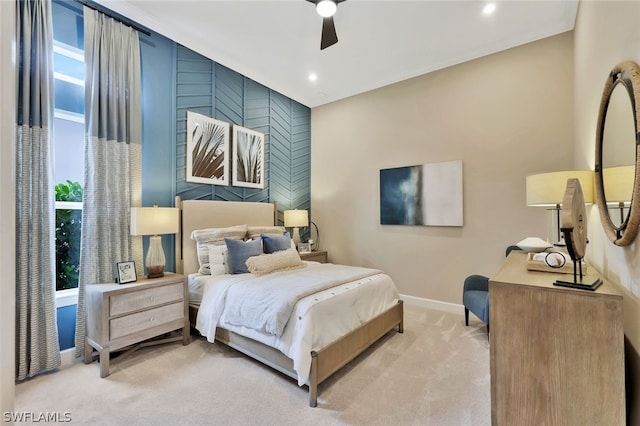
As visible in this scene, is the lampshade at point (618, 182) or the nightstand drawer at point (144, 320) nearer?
the lampshade at point (618, 182)

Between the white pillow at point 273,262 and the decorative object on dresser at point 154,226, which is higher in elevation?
the decorative object on dresser at point 154,226

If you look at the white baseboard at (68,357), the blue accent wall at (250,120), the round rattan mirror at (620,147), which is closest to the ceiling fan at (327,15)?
the blue accent wall at (250,120)

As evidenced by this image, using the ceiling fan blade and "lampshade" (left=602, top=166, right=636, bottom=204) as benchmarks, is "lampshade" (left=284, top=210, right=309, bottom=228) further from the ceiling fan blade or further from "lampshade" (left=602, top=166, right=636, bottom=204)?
"lampshade" (left=602, top=166, right=636, bottom=204)

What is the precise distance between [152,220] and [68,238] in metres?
0.74

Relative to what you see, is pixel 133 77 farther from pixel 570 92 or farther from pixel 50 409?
pixel 570 92

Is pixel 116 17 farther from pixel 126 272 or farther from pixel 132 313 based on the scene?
pixel 132 313

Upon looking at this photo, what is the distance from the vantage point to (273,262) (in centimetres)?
305

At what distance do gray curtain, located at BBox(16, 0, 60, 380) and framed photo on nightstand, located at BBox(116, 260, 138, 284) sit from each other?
17.4 inches

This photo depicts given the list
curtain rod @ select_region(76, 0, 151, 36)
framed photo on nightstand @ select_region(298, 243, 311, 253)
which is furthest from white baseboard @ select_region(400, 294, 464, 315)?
curtain rod @ select_region(76, 0, 151, 36)

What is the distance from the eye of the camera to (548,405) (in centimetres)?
112

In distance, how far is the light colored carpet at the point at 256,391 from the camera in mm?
1845

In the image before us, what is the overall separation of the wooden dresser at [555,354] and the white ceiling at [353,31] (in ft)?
9.47

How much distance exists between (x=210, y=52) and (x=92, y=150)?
1940 millimetres

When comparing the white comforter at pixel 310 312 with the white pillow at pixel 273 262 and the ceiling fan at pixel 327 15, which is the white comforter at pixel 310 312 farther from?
the ceiling fan at pixel 327 15
